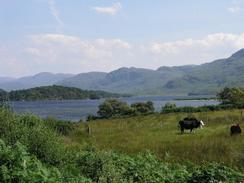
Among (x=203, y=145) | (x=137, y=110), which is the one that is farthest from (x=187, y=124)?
(x=137, y=110)

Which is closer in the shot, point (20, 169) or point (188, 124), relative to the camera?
point (20, 169)

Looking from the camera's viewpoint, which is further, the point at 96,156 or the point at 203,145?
the point at 203,145

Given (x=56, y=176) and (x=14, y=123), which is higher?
(x=14, y=123)

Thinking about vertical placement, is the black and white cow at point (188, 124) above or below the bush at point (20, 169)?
below

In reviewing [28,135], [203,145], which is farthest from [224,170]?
[203,145]

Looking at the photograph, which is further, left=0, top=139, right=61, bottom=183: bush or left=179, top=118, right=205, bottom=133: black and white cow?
left=179, top=118, right=205, bottom=133: black and white cow

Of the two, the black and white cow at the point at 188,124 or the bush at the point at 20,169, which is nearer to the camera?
the bush at the point at 20,169

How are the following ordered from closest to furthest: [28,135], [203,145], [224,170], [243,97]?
1. [224,170]
2. [28,135]
3. [203,145]
4. [243,97]

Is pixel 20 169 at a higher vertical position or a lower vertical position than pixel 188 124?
higher

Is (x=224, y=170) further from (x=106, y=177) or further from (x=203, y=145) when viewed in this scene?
(x=203, y=145)

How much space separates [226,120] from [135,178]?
29806mm

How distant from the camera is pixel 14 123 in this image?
19328 mm

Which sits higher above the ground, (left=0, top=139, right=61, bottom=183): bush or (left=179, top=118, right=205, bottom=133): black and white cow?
(left=0, top=139, right=61, bottom=183): bush

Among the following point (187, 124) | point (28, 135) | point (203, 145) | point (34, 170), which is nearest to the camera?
point (34, 170)
